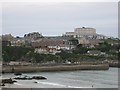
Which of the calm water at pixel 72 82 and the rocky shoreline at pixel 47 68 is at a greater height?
the rocky shoreline at pixel 47 68

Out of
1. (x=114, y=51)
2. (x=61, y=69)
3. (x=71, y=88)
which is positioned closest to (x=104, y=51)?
(x=114, y=51)

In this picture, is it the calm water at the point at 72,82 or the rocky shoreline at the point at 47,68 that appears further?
the rocky shoreline at the point at 47,68

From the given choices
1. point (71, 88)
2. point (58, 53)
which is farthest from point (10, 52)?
point (71, 88)

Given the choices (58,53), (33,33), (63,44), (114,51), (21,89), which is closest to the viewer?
(21,89)

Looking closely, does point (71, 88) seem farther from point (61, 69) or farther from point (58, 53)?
point (58, 53)

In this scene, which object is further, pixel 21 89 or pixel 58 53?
pixel 58 53

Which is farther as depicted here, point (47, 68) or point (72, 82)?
point (47, 68)

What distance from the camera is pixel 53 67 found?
15969 millimetres

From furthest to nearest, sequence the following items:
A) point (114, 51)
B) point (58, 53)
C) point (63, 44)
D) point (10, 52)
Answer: point (63, 44), point (114, 51), point (58, 53), point (10, 52)

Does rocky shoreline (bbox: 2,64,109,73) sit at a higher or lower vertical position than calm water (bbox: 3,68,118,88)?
higher

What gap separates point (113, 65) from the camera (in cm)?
1909

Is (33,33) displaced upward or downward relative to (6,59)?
upward

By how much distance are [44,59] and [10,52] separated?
1797mm

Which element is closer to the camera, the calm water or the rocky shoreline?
the calm water
